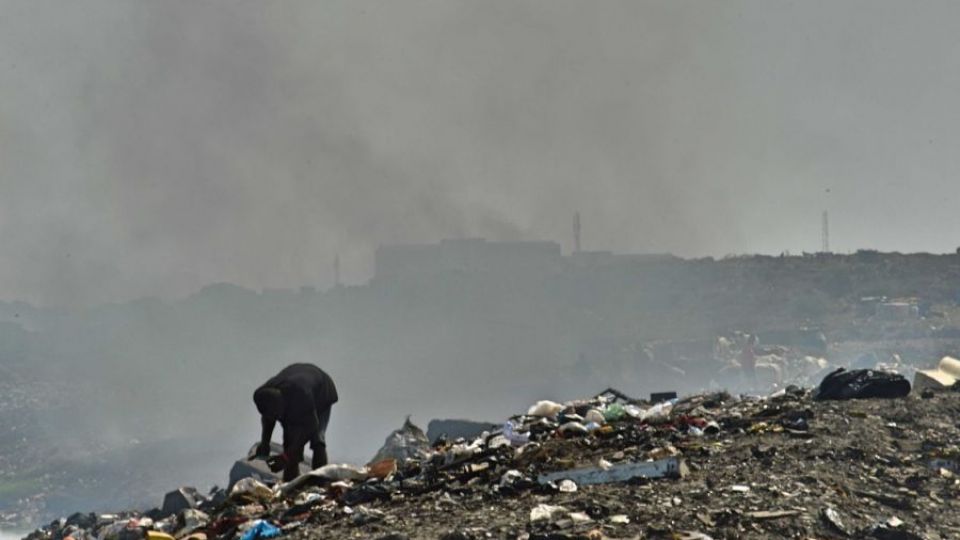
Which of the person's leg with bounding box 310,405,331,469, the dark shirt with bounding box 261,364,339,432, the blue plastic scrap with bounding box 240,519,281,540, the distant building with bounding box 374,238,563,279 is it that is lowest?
the blue plastic scrap with bounding box 240,519,281,540

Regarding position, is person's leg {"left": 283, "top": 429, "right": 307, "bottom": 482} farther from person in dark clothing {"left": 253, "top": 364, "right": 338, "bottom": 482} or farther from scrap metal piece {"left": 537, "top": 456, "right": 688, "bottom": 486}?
scrap metal piece {"left": 537, "top": 456, "right": 688, "bottom": 486}

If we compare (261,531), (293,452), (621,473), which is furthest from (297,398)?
(621,473)

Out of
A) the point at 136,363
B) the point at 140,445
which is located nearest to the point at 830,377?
the point at 140,445

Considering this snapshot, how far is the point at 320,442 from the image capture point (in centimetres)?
846

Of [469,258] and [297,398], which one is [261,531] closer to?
[297,398]

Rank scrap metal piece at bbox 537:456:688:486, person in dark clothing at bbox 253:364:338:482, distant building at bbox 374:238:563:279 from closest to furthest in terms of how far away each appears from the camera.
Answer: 1. scrap metal piece at bbox 537:456:688:486
2. person in dark clothing at bbox 253:364:338:482
3. distant building at bbox 374:238:563:279

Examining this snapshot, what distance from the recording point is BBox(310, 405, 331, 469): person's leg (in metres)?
8.41

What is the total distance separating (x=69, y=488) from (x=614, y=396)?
6564 cm

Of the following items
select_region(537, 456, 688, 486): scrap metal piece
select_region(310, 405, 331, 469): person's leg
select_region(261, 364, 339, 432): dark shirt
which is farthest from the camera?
select_region(310, 405, 331, 469): person's leg

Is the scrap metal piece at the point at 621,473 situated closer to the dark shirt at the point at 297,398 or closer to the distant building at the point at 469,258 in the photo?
the dark shirt at the point at 297,398

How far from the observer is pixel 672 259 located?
82250mm

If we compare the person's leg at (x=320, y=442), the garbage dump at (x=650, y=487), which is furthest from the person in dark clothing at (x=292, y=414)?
the garbage dump at (x=650, y=487)

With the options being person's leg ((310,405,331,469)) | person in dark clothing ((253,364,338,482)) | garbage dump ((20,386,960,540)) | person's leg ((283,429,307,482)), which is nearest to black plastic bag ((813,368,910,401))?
garbage dump ((20,386,960,540))

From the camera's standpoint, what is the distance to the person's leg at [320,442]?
8.41 meters
